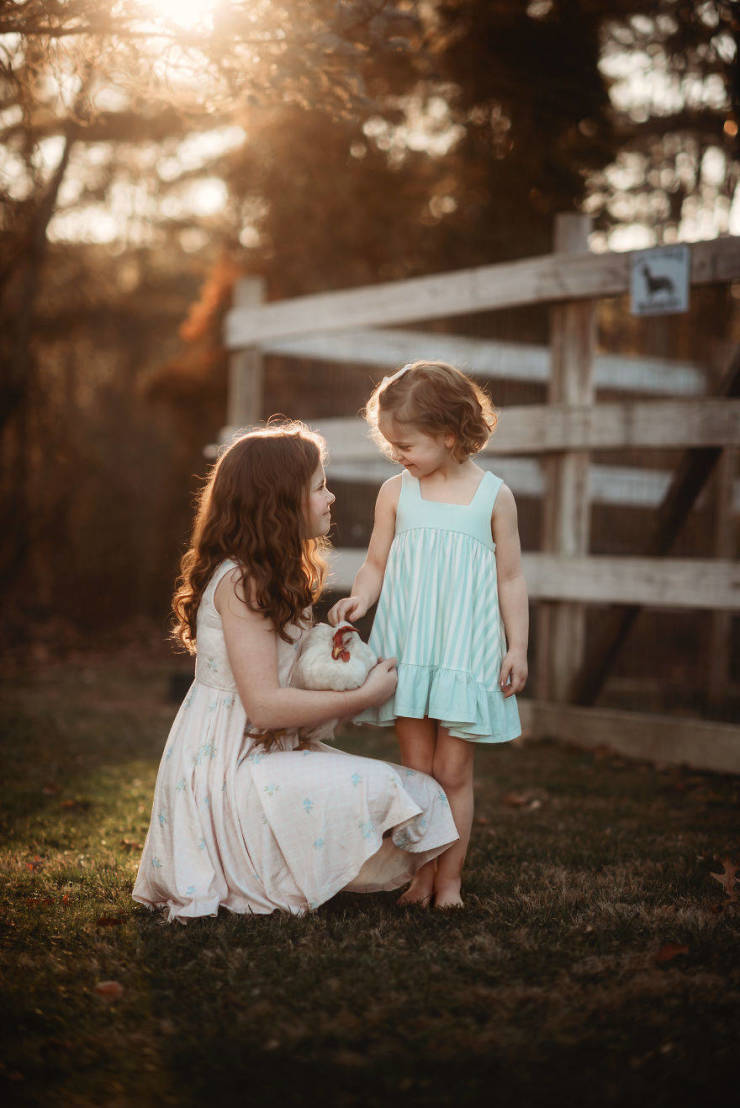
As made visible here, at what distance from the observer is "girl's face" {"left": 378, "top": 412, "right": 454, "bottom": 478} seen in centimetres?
302

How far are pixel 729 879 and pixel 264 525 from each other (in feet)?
5.73

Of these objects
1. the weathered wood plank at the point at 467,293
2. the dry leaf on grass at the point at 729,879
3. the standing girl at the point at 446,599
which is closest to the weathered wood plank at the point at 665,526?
the weathered wood plank at the point at 467,293

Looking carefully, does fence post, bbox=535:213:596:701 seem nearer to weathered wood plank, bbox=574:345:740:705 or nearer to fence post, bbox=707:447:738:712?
weathered wood plank, bbox=574:345:740:705

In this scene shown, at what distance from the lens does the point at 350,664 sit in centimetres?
287

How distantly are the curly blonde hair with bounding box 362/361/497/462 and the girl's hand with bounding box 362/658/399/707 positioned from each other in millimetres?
647

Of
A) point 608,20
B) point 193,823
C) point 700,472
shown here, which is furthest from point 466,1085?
point 608,20

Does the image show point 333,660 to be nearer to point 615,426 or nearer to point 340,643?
point 340,643

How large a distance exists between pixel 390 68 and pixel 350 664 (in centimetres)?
605

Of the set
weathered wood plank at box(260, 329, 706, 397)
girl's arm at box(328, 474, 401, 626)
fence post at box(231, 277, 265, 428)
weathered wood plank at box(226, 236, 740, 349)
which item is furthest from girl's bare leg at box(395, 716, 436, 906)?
fence post at box(231, 277, 265, 428)

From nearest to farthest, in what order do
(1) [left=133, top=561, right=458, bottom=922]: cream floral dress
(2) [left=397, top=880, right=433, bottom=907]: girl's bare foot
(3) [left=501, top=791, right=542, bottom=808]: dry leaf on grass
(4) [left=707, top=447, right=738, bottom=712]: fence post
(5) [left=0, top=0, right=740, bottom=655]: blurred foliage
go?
(1) [left=133, top=561, right=458, bottom=922]: cream floral dress < (2) [left=397, top=880, right=433, bottom=907]: girl's bare foot < (5) [left=0, top=0, right=740, bottom=655]: blurred foliage < (3) [left=501, top=791, right=542, bottom=808]: dry leaf on grass < (4) [left=707, top=447, right=738, bottom=712]: fence post

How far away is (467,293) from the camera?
5652 mm

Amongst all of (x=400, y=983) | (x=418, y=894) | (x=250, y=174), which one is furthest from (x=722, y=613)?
(x=250, y=174)

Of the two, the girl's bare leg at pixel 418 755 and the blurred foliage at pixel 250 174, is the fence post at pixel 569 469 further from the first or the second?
the girl's bare leg at pixel 418 755

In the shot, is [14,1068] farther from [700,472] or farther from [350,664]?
[700,472]
